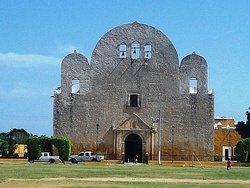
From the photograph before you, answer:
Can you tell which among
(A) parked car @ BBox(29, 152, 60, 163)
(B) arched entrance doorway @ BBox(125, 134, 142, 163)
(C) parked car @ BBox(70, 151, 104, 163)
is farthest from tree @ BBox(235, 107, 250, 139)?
(A) parked car @ BBox(29, 152, 60, 163)

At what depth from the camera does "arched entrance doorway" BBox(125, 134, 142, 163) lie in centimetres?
5915

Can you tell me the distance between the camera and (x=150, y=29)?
5984cm

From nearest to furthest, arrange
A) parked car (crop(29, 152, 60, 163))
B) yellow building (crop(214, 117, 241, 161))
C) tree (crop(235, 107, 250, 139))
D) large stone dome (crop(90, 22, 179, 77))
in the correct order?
parked car (crop(29, 152, 60, 163))
large stone dome (crop(90, 22, 179, 77))
yellow building (crop(214, 117, 241, 161))
tree (crop(235, 107, 250, 139))

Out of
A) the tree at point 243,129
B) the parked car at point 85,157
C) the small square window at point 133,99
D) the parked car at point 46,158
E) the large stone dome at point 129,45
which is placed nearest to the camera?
the parked car at point 46,158

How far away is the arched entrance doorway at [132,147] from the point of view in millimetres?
59147

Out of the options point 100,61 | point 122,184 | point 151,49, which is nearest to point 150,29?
point 151,49

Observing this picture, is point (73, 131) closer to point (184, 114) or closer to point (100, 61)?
point (100, 61)

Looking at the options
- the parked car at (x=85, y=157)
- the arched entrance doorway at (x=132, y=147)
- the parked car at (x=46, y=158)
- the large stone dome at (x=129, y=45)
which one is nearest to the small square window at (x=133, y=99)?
the arched entrance doorway at (x=132, y=147)

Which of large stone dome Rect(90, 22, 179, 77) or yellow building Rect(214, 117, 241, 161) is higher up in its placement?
large stone dome Rect(90, 22, 179, 77)

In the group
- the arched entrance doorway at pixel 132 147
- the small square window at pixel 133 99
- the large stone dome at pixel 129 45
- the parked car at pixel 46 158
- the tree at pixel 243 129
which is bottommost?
the parked car at pixel 46 158

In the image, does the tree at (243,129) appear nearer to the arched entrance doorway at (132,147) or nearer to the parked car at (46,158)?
the arched entrance doorway at (132,147)

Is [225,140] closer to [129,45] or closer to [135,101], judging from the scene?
[135,101]

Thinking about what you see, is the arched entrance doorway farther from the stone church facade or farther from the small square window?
the small square window

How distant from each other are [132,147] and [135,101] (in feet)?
15.1
